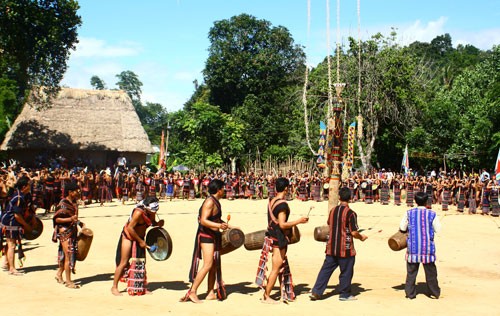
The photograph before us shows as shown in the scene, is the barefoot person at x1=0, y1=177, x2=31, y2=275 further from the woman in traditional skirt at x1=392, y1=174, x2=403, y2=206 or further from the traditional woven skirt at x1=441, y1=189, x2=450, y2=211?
the woman in traditional skirt at x1=392, y1=174, x2=403, y2=206

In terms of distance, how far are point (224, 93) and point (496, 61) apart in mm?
22507

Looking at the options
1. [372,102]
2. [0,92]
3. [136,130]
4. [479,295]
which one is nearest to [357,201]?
[372,102]

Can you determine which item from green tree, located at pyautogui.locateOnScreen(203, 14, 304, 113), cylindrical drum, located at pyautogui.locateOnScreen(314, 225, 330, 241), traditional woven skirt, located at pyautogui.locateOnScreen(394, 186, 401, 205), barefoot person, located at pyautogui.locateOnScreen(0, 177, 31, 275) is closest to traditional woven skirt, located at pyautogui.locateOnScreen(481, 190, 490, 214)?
traditional woven skirt, located at pyautogui.locateOnScreen(394, 186, 401, 205)

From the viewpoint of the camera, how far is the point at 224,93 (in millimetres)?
48156

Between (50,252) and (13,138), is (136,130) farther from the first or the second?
(50,252)

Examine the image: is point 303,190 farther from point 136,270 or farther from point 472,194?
point 136,270

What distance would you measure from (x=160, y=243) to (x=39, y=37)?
2484 centimetres

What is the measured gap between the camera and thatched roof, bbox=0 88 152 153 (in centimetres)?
3612

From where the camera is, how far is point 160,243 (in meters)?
8.55

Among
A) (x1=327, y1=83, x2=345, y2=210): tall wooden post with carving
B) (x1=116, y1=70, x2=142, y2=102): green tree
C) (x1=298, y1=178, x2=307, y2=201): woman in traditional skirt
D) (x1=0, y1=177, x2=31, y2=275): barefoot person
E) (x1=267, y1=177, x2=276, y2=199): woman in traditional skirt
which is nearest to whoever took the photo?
(x1=0, y1=177, x2=31, y2=275): barefoot person

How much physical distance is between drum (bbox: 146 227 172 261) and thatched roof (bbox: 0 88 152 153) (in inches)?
1153

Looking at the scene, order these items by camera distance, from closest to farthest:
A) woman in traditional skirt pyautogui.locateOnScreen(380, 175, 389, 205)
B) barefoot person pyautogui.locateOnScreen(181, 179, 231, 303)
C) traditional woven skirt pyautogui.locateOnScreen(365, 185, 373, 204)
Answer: barefoot person pyautogui.locateOnScreen(181, 179, 231, 303) < woman in traditional skirt pyautogui.locateOnScreen(380, 175, 389, 205) < traditional woven skirt pyautogui.locateOnScreen(365, 185, 373, 204)

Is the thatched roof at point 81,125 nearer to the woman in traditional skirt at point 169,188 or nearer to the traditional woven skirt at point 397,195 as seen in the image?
the woman in traditional skirt at point 169,188

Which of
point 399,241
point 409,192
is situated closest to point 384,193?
point 409,192
